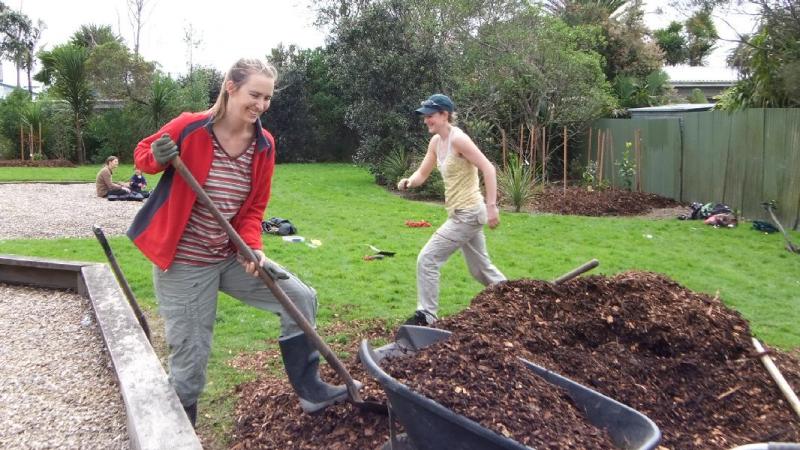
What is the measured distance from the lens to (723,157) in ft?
44.1

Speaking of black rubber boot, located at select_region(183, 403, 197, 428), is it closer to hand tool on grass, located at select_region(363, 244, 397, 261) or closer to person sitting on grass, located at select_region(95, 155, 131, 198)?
hand tool on grass, located at select_region(363, 244, 397, 261)

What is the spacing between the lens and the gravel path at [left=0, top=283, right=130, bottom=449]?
3885 millimetres

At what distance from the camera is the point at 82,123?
27109 millimetres

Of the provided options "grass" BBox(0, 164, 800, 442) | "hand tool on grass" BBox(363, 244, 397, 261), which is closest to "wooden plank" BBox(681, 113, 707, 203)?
"grass" BBox(0, 164, 800, 442)

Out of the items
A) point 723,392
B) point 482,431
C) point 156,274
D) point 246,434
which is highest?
point 156,274

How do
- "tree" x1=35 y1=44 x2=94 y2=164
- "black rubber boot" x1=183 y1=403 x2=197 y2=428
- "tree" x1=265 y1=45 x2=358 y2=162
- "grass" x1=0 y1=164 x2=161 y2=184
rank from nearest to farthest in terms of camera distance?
"black rubber boot" x1=183 y1=403 x2=197 y2=428 → "grass" x1=0 y1=164 x2=161 y2=184 → "tree" x1=35 y1=44 x2=94 y2=164 → "tree" x1=265 y1=45 x2=358 y2=162

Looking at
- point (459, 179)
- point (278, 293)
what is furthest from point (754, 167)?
point (278, 293)

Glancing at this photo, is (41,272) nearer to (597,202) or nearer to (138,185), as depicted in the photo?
(138,185)

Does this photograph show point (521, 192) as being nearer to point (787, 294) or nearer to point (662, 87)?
point (787, 294)

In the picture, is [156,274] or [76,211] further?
[76,211]

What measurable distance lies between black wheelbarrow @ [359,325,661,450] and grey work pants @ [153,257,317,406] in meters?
0.84

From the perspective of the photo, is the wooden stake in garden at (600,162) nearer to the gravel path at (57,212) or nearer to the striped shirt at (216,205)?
the gravel path at (57,212)

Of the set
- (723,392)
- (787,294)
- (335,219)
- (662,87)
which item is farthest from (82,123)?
(723,392)

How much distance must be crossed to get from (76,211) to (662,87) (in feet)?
67.4
